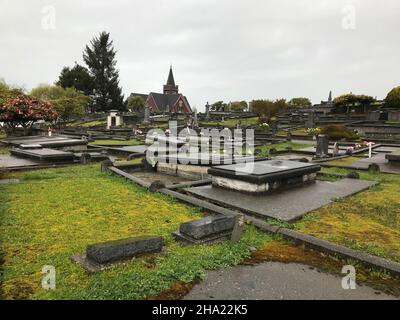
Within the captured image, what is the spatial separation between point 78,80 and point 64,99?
26568 millimetres

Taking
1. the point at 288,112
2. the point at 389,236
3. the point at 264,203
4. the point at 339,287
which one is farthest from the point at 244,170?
the point at 288,112

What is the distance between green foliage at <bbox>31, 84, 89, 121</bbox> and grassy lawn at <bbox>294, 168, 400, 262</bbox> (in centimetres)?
4386

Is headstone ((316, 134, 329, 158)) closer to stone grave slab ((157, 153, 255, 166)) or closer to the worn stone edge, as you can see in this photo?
stone grave slab ((157, 153, 255, 166))

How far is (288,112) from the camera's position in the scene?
52.6 metres

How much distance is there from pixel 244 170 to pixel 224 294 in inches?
212

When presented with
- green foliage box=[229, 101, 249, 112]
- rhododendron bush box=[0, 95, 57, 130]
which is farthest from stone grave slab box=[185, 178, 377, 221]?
green foliage box=[229, 101, 249, 112]

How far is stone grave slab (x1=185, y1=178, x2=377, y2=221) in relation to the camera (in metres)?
6.76

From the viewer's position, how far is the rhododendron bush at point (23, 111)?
23.1 metres

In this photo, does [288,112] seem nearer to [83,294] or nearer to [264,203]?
[264,203]

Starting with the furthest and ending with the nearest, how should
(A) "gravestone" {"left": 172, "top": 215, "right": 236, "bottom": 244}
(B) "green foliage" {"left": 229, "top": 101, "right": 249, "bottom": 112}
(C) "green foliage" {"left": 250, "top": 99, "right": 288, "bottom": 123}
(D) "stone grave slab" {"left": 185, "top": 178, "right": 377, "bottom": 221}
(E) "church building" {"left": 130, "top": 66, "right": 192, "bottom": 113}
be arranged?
(E) "church building" {"left": 130, "top": 66, "right": 192, "bottom": 113}
(B) "green foliage" {"left": 229, "top": 101, "right": 249, "bottom": 112}
(C) "green foliage" {"left": 250, "top": 99, "right": 288, "bottom": 123}
(D) "stone grave slab" {"left": 185, "top": 178, "right": 377, "bottom": 221}
(A) "gravestone" {"left": 172, "top": 215, "right": 236, "bottom": 244}

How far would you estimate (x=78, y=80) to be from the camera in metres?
69.8

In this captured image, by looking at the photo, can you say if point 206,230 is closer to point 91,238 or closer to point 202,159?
point 91,238
